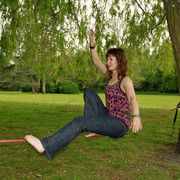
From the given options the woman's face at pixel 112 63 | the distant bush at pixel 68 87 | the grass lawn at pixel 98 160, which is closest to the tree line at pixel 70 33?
the grass lawn at pixel 98 160

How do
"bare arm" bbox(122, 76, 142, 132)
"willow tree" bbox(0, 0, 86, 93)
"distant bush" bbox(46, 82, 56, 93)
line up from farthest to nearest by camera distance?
"distant bush" bbox(46, 82, 56, 93), "willow tree" bbox(0, 0, 86, 93), "bare arm" bbox(122, 76, 142, 132)

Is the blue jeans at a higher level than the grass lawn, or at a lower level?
higher

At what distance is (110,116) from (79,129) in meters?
0.40

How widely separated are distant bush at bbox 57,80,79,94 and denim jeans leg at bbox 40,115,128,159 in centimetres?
3354

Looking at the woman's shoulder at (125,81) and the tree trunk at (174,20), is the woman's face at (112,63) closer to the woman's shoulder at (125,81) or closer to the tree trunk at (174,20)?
the woman's shoulder at (125,81)

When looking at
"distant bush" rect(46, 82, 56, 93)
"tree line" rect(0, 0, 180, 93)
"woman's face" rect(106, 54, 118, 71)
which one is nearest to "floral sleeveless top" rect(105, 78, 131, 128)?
"woman's face" rect(106, 54, 118, 71)

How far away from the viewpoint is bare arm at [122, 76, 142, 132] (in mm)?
2629

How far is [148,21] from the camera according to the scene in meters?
8.72

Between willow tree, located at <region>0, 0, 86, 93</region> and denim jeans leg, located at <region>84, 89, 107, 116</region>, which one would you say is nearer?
denim jeans leg, located at <region>84, 89, 107, 116</region>

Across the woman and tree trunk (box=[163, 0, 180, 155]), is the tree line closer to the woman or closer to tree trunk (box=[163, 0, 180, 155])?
tree trunk (box=[163, 0, 180, 155])

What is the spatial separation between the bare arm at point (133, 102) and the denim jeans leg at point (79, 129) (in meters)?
0.21

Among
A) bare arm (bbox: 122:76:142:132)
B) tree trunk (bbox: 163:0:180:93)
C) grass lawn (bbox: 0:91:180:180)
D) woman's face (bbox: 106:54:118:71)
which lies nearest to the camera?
bare arm (bbox: 122:76:142:132)

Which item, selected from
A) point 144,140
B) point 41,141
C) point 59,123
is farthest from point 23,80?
point 41,141

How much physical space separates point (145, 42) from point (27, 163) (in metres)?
6.30
